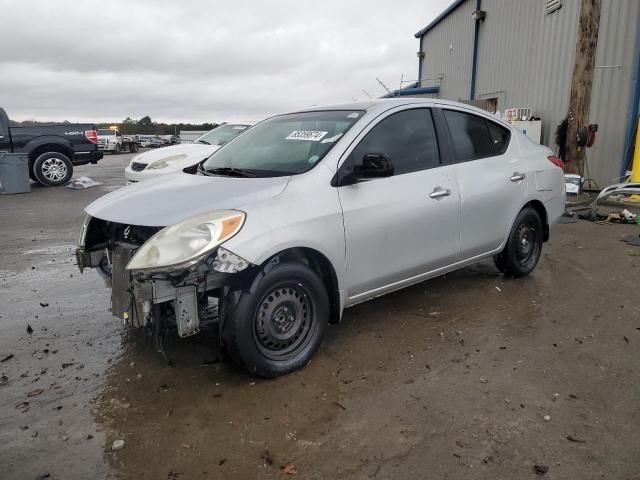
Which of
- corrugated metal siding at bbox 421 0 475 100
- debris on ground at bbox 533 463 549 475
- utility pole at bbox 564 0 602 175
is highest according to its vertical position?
corrugated metal siding at bbox 421 0 475 100

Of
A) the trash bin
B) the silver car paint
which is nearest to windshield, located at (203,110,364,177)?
the silver car paint

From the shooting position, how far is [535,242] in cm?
510

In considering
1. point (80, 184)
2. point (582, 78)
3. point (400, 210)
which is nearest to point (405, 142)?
point (400, 210)

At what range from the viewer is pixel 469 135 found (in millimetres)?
4387

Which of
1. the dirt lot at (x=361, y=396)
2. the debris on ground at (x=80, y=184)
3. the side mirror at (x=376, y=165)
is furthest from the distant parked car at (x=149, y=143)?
the side mirror at (x=376, y=165)

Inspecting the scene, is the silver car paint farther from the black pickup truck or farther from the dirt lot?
the black pickup truck

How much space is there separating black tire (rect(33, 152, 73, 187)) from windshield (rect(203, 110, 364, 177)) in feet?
36.1

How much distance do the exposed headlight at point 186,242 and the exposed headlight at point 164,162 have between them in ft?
18.5

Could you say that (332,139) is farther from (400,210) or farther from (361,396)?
(361,396)

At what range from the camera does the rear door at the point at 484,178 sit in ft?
13.7

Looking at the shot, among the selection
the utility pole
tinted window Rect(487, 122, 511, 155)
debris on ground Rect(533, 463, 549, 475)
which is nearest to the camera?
debris on ground Rect(533, 463, 549, 475)

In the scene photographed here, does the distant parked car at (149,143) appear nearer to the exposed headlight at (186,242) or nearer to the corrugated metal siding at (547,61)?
the corrugated metal siding at (547,61)

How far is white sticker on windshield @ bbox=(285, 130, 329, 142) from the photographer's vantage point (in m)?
3.63

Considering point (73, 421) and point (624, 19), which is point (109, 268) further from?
point (624, 19)
